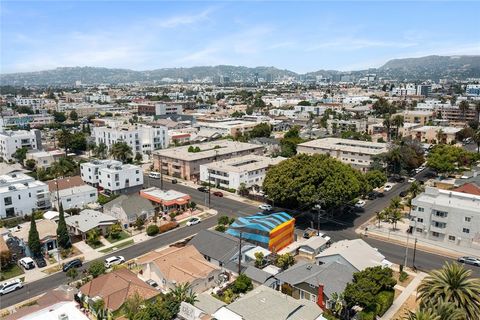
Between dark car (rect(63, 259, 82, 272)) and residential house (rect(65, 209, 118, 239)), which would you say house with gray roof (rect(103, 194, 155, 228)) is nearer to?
residential house (rect(65, 209, 118, 239))

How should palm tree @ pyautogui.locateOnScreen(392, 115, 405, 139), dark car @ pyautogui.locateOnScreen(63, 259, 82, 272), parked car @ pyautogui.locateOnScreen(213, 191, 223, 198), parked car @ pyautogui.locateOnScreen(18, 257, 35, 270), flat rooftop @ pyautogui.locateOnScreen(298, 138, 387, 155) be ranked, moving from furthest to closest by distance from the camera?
palm tree @ pyautogui.locateOnScreen(392, 115, 405, 139) < flat rooftop @ pyautogui.locateOnScreen(298, 138, 387, 155) < parked car @ pyautogui.locateOnScreen(213, 191, 223, 198) < parked car @ pyautogui.locateOnScreen(18, 257, 35, 270) < dark car @ pyautogui.locateOnScreen(63, 259, 82, 272)

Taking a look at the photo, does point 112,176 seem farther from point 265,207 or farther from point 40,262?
point 265,207

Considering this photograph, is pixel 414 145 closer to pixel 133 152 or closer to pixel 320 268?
pixel 320 268

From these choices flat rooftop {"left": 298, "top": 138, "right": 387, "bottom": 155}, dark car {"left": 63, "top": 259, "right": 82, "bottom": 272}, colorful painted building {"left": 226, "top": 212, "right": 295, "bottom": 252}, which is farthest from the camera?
flat rooftop {"left": 298, "top": 138, "right": 387, "bottom": 155}

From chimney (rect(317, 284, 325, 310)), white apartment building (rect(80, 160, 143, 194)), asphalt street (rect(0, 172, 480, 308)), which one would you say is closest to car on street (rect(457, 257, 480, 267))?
asphalt street (rect(0, 172, 480, 308))

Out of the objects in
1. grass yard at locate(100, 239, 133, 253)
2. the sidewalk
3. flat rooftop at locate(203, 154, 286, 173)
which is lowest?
the sidewalk

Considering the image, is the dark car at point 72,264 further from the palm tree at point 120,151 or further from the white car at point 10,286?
the palm tree at point 120,151

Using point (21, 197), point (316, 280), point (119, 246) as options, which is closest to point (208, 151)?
point (21, 197)

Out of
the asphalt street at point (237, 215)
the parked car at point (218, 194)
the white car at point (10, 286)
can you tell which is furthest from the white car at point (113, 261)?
the parked car at point (218, 194)
